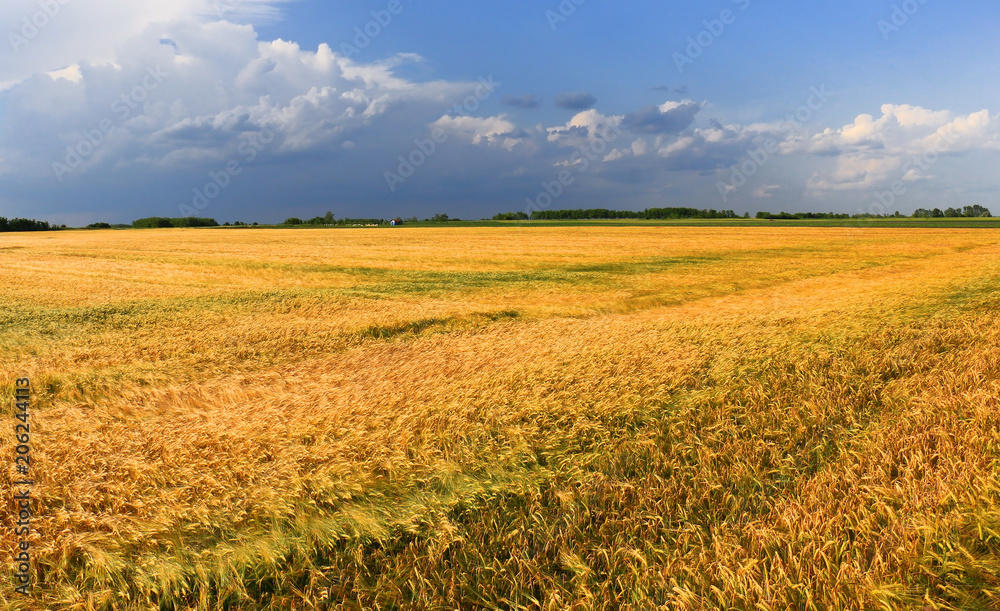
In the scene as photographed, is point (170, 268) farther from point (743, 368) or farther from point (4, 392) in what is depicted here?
point (743, 368)

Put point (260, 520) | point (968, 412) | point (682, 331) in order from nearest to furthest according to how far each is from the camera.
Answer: point (260, 520) → point (968, 412) → point (682, 331)

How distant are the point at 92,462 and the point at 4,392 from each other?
3.80 meters

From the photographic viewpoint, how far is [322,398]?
6.41 metres

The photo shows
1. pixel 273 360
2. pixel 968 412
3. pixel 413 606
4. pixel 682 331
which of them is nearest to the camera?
pixel 413 606

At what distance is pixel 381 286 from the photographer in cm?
1855

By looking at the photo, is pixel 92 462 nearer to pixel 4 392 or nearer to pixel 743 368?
pixel 4 392

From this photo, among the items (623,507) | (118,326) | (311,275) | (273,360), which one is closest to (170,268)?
(311,275)

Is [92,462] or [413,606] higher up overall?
[92,462]

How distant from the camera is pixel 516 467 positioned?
4.70m

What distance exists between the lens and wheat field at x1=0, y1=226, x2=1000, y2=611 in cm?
318

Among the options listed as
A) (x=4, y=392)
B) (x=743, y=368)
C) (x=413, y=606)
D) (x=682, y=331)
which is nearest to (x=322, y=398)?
(x=413, y=606)

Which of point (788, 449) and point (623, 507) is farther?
point (788, 449)

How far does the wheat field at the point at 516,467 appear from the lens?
3180 mm

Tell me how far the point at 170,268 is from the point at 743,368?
26.2 metres
